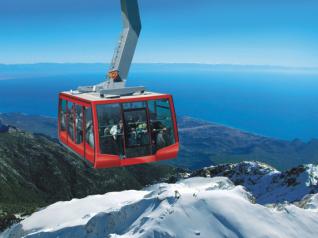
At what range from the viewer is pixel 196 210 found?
110 feet

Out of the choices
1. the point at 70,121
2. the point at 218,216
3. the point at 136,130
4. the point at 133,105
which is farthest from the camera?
the point at 218,216

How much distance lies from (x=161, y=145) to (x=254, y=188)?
90.1 meters

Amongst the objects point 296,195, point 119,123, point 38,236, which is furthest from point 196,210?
point 296,195

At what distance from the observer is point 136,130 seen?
73.6 ft

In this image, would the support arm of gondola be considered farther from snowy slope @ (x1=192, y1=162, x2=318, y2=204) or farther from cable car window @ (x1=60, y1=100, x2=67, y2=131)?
snowy slope @ (x1=192, y1=162, x2=318, y2=204)

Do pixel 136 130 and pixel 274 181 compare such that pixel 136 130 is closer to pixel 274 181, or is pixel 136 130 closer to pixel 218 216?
pixel 218 216

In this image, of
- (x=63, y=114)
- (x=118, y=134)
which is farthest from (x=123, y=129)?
(x=63, y=114)

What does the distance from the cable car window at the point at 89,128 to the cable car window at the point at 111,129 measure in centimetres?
58

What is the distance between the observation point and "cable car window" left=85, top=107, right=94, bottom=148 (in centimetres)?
2134

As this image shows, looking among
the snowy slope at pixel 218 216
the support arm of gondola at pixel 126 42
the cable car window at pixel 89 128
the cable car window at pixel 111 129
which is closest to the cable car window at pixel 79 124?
the cable car window at pixel 89 128

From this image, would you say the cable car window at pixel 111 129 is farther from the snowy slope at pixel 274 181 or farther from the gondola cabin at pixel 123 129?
the snowy slope at pixel 274 181

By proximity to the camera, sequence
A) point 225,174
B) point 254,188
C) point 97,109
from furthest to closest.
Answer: point 225,174
point 254,188
point 97,109

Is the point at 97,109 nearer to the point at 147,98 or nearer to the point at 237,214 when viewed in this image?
the point at 147,98

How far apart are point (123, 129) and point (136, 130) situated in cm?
74
